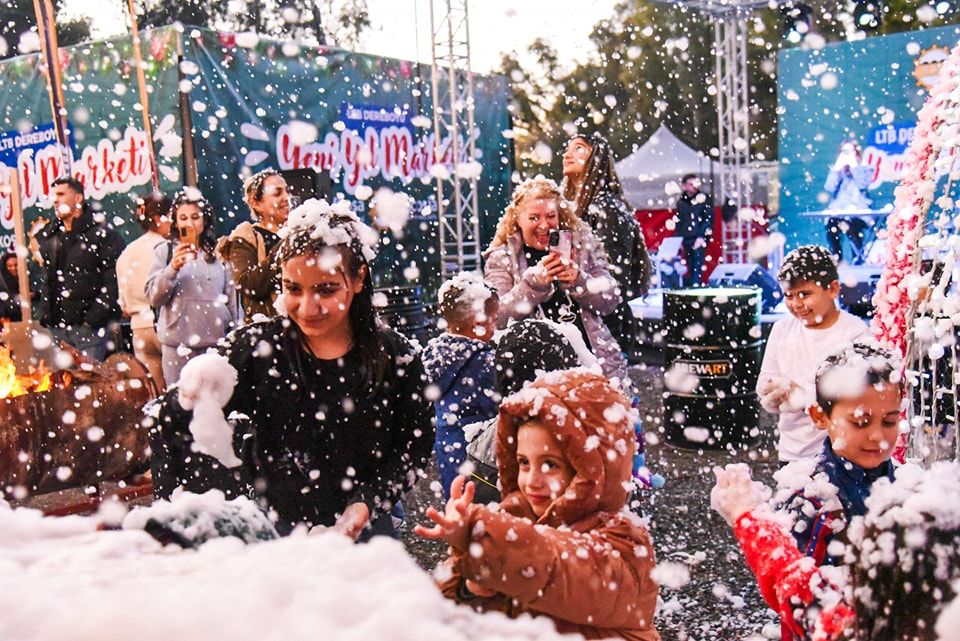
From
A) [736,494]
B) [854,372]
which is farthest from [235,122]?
[736,494]

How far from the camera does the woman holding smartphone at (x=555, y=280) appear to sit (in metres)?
4.26

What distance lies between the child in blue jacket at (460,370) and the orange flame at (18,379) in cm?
222

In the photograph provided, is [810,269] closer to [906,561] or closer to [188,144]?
[906,561]

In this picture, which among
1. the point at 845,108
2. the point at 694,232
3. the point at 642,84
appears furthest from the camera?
the point at 642,84

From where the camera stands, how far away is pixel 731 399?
6.71 m

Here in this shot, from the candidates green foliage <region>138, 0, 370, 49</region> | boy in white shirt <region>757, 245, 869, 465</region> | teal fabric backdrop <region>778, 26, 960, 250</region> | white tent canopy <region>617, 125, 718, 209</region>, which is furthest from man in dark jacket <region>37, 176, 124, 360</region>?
green foliage <region>138, 0, 370, 49</region>

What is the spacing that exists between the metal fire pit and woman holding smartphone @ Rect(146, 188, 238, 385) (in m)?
0.52

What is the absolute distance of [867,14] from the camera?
70.2 feet

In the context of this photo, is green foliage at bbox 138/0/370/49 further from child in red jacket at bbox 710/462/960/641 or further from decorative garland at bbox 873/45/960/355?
child in red jacket at bbox 710/462/960/641

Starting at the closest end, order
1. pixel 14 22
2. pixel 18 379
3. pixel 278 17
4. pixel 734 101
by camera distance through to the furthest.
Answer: pixel 18 379 < pixel 734 101 < pixel 14 22 < pixel 278 17

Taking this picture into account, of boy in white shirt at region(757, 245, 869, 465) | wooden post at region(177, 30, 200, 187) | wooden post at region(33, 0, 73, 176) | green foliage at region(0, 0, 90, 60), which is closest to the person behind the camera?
boy in white shirt at region(757, 245, 869, 465)

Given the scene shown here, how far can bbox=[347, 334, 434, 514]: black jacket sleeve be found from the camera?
256cm

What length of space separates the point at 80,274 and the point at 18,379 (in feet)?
8.70

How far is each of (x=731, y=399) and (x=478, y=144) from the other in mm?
8827
